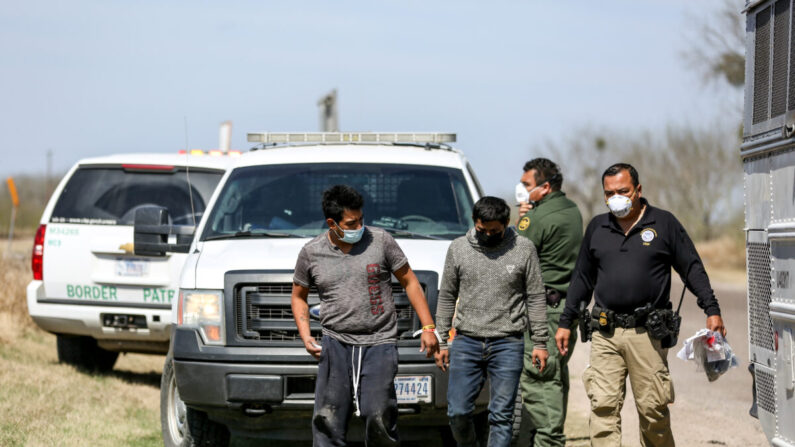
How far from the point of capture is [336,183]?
27.1ft

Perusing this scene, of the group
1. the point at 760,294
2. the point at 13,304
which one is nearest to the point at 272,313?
the point at 760,294

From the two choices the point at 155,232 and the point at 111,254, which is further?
the point at 111,254

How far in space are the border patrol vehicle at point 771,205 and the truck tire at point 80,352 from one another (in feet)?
23.6

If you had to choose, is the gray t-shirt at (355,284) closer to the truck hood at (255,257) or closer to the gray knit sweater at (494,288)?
the gray knit sweater at (494,288)

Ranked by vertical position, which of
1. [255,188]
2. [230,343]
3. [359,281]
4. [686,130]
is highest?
[686,130]

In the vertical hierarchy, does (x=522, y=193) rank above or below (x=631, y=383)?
above

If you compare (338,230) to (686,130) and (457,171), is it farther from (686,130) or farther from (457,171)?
(686,130)

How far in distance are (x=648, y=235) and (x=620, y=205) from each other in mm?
246

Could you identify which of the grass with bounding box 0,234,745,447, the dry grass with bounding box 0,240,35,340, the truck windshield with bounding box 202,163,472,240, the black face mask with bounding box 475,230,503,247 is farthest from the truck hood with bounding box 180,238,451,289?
the dry grass with bounding box 0,240,35,340

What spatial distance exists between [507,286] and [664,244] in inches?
36.4

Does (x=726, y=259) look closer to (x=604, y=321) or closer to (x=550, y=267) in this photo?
(x=550, y=267)

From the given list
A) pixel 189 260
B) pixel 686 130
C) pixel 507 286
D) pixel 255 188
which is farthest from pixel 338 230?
pixel 686 130

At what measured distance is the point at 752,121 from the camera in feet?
19.6

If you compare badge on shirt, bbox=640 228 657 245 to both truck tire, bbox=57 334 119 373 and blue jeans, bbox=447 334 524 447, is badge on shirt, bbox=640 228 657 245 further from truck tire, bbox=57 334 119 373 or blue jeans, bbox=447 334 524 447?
truck tire, bbox=57 334 119 373
